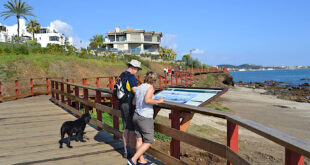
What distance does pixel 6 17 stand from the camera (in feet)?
171

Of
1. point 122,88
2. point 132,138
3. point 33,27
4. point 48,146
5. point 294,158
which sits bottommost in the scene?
point 48,146

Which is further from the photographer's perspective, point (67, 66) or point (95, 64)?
point (95, 64)

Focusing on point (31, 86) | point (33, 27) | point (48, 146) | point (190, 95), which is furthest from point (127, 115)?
point (33, 27)

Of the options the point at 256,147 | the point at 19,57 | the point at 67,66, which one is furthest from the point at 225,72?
the point at 256,147

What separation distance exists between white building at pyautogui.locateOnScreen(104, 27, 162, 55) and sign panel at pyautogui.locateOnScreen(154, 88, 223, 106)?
58841 mm

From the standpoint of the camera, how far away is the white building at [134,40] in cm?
6950

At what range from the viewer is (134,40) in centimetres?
6981

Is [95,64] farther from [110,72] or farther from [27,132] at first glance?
[27,132]

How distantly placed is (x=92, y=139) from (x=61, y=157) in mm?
1253

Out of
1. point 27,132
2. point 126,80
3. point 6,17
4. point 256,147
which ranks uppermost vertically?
point 6,17

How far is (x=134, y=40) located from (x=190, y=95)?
63.5 m

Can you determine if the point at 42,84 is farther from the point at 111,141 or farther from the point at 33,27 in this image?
the point at 33,27

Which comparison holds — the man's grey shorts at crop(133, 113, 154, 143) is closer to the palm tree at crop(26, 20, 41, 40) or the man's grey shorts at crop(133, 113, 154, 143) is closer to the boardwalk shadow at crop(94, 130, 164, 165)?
the boardwalk shadow at crop(94, 130, 164, 165)

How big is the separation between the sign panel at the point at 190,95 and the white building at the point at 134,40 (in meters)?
58.8
